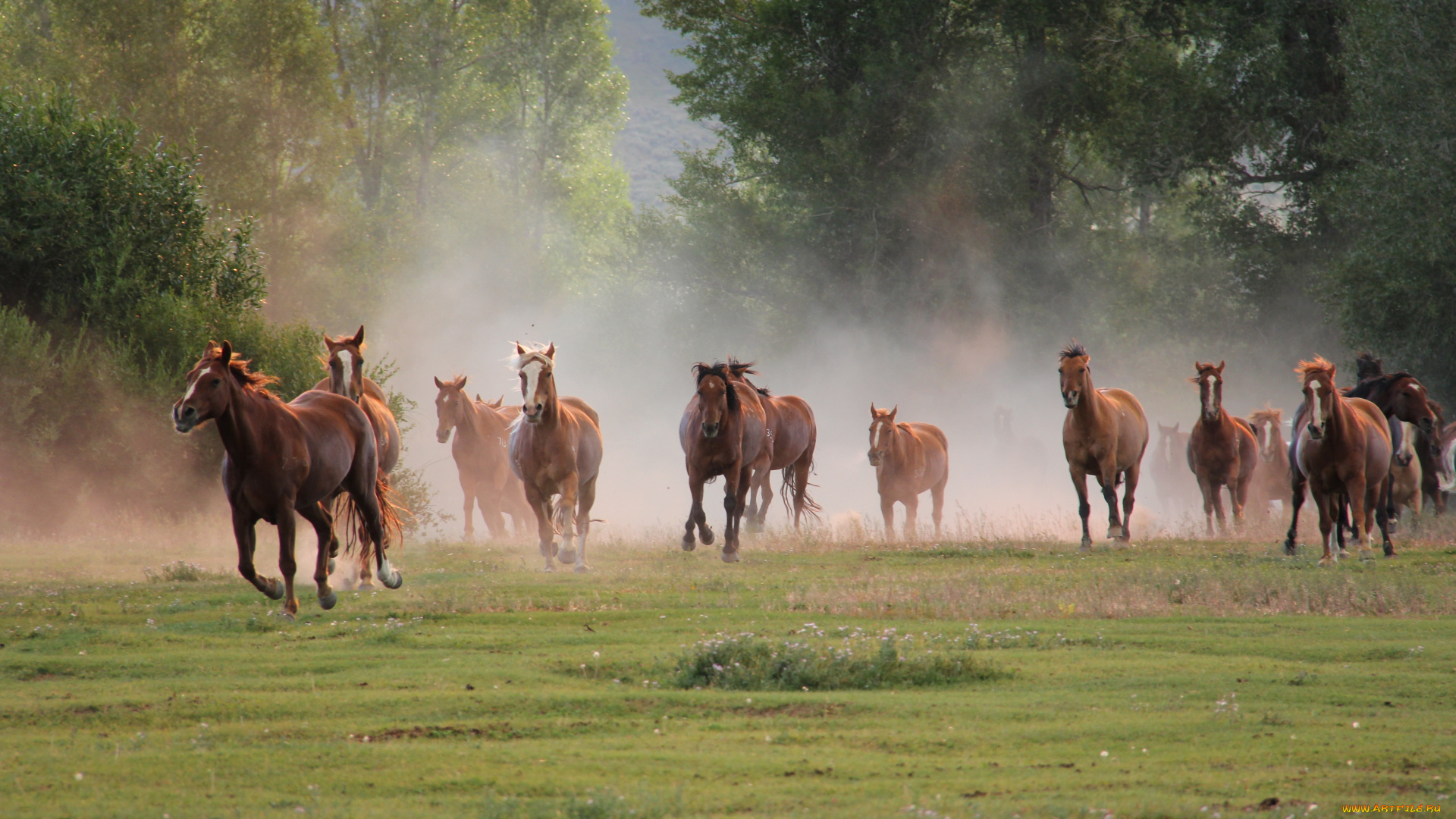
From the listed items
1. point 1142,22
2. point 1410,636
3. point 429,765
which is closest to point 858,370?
point 1142,22

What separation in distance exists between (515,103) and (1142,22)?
106ft

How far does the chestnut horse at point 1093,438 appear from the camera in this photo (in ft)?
58.4

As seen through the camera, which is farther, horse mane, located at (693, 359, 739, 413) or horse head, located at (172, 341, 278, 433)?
horse mane, located at (693, 359, 739, 413)

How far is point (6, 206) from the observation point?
23438mm

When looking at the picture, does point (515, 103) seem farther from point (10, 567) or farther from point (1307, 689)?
point (1307, 689)

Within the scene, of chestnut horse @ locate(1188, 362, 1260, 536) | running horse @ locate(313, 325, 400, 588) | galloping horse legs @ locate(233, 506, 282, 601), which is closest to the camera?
galloping horse legs @ locate(233, 506, 282, 601)

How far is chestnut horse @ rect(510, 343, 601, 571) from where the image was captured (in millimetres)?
14258

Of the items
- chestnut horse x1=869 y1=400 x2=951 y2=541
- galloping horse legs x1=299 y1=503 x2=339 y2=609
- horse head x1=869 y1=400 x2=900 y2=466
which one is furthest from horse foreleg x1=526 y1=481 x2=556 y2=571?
→ horse head x1=869 y1=400 x2=900 y2=466

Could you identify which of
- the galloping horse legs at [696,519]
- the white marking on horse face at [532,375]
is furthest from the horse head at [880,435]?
the white marking on horse face at [532,375]

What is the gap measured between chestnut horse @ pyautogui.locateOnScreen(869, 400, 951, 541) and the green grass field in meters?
8.32

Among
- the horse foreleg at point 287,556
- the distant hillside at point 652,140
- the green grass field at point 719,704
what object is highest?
the distant hillside at point 652,140

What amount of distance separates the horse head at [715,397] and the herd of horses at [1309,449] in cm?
482

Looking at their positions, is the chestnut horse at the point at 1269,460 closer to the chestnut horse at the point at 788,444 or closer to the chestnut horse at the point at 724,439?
the chestnut horse at the point at 788,444

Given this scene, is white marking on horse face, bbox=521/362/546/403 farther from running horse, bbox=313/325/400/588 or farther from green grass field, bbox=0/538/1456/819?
green grass field, bbox=0/538/1456/819
